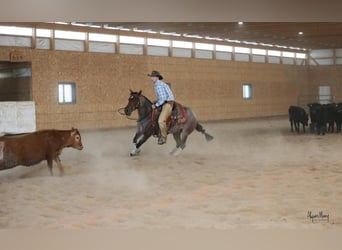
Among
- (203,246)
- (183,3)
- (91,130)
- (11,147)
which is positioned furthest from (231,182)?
(11,147)

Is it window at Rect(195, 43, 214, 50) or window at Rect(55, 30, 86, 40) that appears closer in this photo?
window at Rect(55, 30, 86, 40)

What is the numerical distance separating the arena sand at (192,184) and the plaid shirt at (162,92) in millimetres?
313

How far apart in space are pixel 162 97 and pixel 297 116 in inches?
41.3

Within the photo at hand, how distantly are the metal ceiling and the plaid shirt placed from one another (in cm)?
40

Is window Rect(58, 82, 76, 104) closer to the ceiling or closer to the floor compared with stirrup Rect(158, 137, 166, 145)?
closer to the ceiling

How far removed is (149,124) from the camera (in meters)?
3.64

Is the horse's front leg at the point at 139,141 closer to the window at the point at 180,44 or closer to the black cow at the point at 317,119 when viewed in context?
the window at the point at 180,44

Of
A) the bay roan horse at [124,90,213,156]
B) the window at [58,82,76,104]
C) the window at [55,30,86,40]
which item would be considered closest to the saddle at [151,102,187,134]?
the bay roan horse at [124,90,213,156]

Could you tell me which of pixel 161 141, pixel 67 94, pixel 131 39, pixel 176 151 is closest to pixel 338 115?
pixel 176 151

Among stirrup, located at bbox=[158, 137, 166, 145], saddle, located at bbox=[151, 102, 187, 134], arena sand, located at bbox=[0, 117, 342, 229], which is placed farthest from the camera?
stirrup, located at bbox=[158, 137, 166, 145]

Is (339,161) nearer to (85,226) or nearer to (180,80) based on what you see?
(180,80)

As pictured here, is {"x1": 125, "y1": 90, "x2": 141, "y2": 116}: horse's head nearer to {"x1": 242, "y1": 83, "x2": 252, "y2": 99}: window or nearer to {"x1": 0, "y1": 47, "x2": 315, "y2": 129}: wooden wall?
{"x1": 0, "y1": 47, "x2": 315, "y2": 129}: wooden wall

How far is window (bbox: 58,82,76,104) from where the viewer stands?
321cm

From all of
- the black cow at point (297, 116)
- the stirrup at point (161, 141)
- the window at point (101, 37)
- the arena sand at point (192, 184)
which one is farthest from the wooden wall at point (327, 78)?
the window at point (101, 37)
